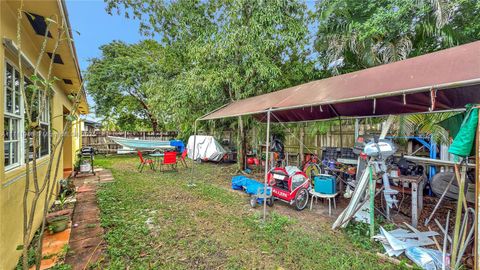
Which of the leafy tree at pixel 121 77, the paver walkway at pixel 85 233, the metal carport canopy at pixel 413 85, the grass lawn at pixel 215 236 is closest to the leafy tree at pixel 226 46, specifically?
the metal carport canopy at pixel 413 85

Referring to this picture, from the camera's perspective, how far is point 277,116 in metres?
6.93

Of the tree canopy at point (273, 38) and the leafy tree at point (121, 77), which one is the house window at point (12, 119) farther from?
the leafy tree at point (121, 77)

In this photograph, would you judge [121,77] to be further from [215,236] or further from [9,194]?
[215,236]

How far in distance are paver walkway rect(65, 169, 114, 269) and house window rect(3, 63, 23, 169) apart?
1.22 m

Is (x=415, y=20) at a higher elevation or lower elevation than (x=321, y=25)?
lower

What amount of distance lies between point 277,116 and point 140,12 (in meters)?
5.88

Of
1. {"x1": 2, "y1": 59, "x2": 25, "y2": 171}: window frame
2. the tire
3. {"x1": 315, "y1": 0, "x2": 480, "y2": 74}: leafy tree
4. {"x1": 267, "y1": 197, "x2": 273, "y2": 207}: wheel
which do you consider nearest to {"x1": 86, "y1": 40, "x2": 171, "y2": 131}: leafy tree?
{"x1": 315, "y1": 0, "x2": 480, "y2": 74}: leafy tree

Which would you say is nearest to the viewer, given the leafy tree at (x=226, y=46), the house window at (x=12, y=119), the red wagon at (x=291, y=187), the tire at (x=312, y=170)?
the house window at (x=12, y=119)

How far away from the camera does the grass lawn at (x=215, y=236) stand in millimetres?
2641

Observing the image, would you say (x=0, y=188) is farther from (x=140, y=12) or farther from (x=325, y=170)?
(x=140, y=12)

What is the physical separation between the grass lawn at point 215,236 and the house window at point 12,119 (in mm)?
1507

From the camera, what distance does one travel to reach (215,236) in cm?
330

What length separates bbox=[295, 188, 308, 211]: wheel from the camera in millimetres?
4352

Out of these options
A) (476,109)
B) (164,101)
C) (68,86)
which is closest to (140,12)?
(164,101)
